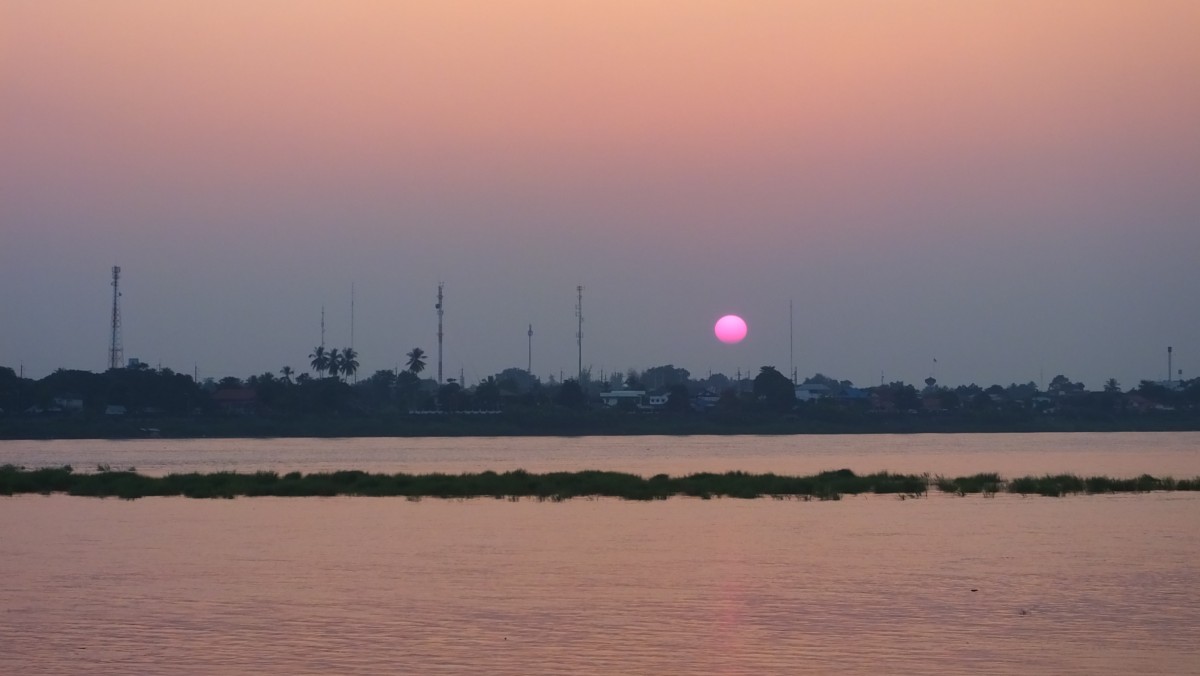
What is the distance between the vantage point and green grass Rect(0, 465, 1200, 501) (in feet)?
188

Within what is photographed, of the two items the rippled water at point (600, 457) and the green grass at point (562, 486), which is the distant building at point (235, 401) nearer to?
the rippled water at point (600, 457)

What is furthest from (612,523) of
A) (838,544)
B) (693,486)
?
(693,486)

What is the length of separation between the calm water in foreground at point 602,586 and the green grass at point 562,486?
1975 millimetres

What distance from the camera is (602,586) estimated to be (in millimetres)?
30562

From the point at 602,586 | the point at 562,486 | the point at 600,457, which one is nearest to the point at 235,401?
the point at 600,457

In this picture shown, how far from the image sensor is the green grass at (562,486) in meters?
57.2

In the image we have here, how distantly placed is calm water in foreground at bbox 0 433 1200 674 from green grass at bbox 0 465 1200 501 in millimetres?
1975

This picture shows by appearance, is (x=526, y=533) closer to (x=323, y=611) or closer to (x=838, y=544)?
(x=838, y=544)

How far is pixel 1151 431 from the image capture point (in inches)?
7293

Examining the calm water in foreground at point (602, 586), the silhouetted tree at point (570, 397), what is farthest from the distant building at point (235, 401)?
the calm water in foreground at point (602, 586)

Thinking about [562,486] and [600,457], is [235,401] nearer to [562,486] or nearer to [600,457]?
[600,457]

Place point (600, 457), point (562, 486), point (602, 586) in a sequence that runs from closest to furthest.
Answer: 1. point (602, 586)
2. point (562, 486)
3. point (600, 457)

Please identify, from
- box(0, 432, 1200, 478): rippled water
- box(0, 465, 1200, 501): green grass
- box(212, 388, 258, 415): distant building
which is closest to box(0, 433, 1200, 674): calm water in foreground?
Result: box(0, 465, 1200, 501): green grass

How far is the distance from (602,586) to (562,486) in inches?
1087
